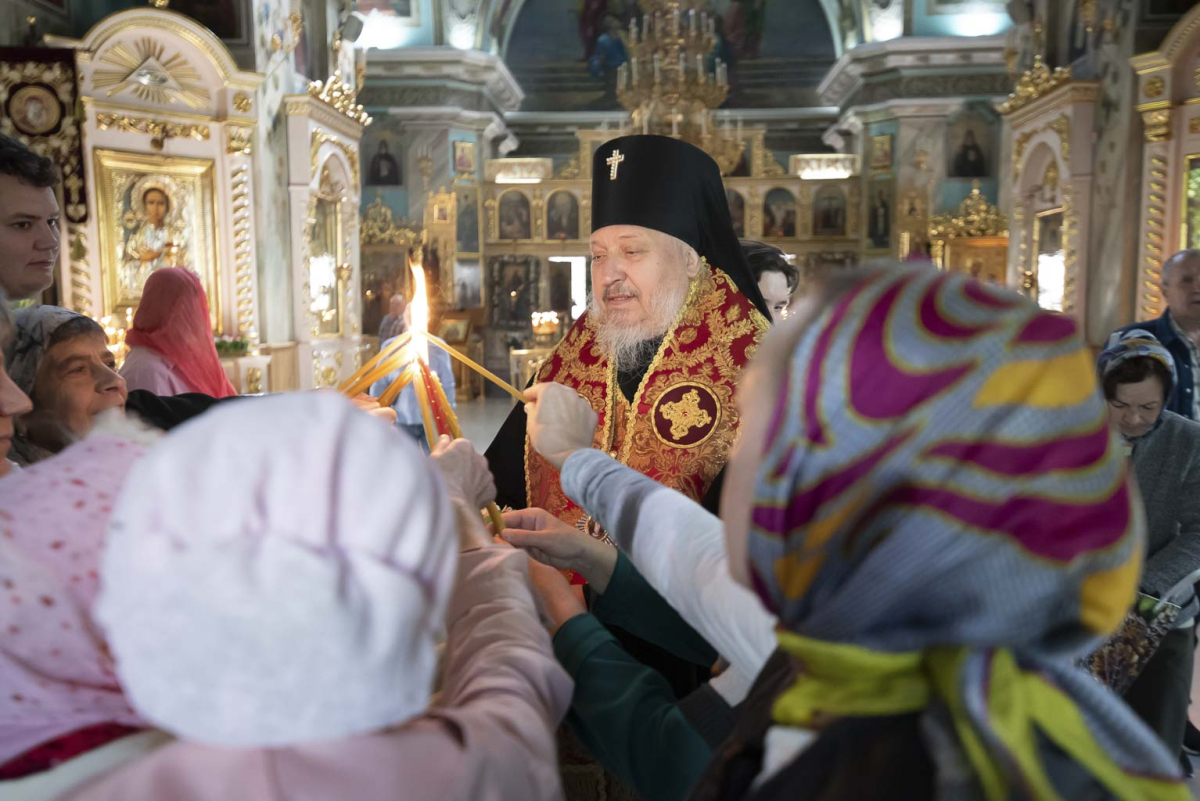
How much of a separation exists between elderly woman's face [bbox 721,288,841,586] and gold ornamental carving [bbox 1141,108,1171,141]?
8.64 meters

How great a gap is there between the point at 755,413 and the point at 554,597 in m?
0.71

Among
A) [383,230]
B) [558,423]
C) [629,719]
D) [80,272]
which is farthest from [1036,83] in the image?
[383,230]

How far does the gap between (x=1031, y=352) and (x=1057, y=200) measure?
10.7m

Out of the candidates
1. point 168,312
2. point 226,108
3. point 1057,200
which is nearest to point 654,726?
point 168,312

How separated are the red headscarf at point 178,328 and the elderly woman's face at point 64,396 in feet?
6.27

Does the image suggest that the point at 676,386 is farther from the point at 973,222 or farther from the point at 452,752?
the point at 973,222

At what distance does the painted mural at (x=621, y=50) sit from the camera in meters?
20.3

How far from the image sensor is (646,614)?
1.71 metres

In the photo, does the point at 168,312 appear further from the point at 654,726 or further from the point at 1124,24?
the point at 1124,24

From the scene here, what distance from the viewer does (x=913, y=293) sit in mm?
809

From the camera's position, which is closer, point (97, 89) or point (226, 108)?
point (97, 89)

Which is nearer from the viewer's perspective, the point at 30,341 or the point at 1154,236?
the point at 30,341

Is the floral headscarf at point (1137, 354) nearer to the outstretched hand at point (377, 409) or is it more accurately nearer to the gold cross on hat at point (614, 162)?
the gold cross on hat at point (614, 162)

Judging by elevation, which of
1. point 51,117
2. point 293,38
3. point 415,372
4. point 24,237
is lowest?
point 415,372
